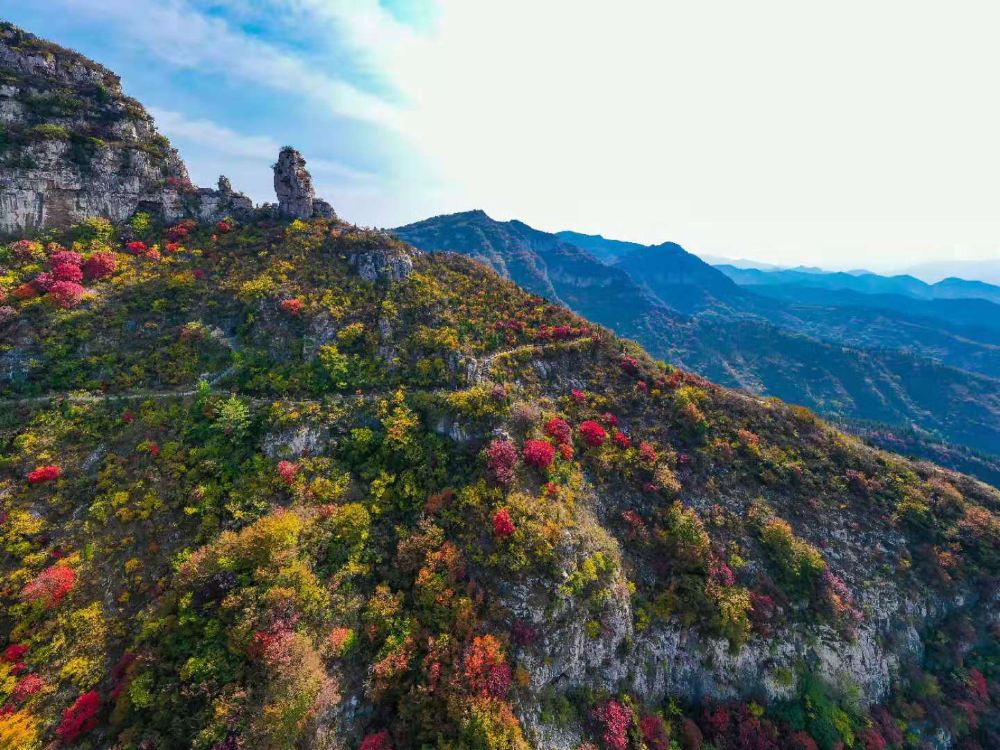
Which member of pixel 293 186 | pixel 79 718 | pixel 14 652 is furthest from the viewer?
pixel 293 186

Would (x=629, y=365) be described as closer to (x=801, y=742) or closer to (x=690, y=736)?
(x=690, y=736)

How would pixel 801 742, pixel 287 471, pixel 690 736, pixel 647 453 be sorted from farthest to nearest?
1. pixel 647 453
2. pixel 287 471
3. pixel 801 742
4. pixel 690 736

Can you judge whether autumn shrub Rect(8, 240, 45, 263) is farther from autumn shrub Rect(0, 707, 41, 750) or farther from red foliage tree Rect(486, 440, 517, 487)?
→ red foliage tree Rect(486, 440, 517, 487)

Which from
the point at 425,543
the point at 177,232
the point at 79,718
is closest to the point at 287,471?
the point at 425,543

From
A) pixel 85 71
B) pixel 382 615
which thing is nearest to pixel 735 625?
pixel 382 615

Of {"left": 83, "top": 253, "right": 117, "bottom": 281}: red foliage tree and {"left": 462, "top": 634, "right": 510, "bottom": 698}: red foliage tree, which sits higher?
{"left": 83, "top": 253, "right": 117, "bottom": 281}: red foliage tree

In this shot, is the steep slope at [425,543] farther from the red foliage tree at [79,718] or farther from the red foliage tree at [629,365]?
the red foliage tree at [629,365]

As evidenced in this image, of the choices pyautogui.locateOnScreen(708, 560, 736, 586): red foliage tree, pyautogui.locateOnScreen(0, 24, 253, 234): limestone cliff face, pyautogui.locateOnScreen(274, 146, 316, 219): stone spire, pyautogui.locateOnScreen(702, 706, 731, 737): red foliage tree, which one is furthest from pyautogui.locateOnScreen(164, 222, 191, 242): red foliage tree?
pyautogui.locateOnScreen(702, 706, 731, 737): red foliage tree
